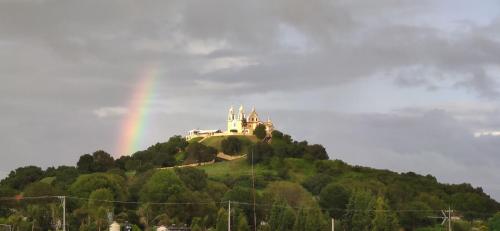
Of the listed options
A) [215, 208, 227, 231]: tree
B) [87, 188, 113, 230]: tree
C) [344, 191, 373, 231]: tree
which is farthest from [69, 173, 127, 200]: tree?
[344, 191, 373, 231]: tree

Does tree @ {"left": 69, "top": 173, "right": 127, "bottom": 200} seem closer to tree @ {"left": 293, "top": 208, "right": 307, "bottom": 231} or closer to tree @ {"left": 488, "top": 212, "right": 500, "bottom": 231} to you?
tree @ {"left": 293, "top": 208, "right": 307, "bottom": 231}

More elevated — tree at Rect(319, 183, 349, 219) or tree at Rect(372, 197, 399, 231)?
tree at Rect(319, 183, 349, 219)

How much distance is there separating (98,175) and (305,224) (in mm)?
53667

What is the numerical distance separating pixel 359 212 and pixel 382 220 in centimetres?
684

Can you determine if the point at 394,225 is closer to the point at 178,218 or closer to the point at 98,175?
the point at 178,218

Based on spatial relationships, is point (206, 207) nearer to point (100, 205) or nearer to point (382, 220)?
point (100, 205)

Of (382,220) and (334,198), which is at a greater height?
(334,198)

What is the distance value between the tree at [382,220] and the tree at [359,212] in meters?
1.33

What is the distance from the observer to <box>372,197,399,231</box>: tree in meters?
127

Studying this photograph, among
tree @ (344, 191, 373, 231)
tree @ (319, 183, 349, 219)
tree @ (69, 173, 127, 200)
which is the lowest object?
tree @ (344, 191, 373, 231)

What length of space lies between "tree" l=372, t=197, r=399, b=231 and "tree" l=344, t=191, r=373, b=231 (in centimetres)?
133

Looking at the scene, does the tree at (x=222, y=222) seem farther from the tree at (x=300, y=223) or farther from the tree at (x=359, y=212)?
the tree at (x=359, y=212)

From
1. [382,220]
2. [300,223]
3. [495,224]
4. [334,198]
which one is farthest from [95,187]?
[495,224]

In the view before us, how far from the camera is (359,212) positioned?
439 feet
